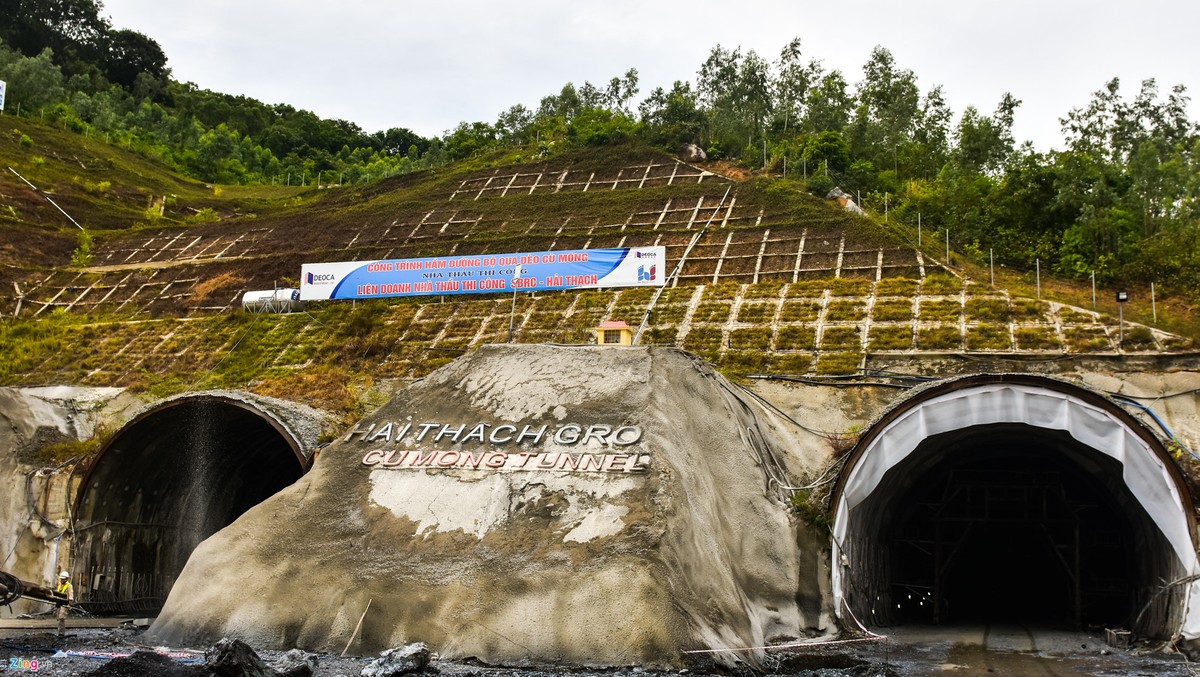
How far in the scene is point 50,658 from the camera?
1423 cm

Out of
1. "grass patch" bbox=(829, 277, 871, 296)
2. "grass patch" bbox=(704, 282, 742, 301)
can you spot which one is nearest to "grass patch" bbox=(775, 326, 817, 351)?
"grass patch" bbox=(829, 277, 871, 296)

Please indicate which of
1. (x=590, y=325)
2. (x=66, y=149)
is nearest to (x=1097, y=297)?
(x=590, y=325)

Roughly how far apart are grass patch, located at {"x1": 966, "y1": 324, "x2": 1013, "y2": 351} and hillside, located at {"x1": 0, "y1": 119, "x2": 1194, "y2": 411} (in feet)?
0.19

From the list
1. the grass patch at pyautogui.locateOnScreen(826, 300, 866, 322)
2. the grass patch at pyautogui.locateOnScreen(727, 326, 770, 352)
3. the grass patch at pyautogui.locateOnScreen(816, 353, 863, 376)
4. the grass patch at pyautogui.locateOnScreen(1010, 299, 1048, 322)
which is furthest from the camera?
the grass patch at pyautogui.locateOnScreen(826, 300, 866, 322)

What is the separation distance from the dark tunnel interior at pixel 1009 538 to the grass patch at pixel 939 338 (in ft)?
14.8

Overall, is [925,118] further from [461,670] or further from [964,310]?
[461,670]

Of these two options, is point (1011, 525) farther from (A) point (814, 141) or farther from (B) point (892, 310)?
(A) point (814, 141)

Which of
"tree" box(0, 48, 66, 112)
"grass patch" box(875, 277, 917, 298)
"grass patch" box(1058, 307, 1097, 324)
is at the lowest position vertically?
"grass patch" box(1058, 307, 1097, 324)

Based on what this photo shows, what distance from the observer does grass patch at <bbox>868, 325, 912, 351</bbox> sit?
1141 inches

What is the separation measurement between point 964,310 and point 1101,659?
15.6 m

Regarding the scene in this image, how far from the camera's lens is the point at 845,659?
1561 cm

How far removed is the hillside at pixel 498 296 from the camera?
30.0 meters

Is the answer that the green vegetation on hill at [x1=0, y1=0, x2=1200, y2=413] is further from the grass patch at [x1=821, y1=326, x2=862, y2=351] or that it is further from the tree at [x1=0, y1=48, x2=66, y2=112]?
the tree at [x1=0, y1=48, x2=66, y2=112]

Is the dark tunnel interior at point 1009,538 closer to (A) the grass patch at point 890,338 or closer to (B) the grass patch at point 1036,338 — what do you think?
(B) the grass patch at point 1036,338
